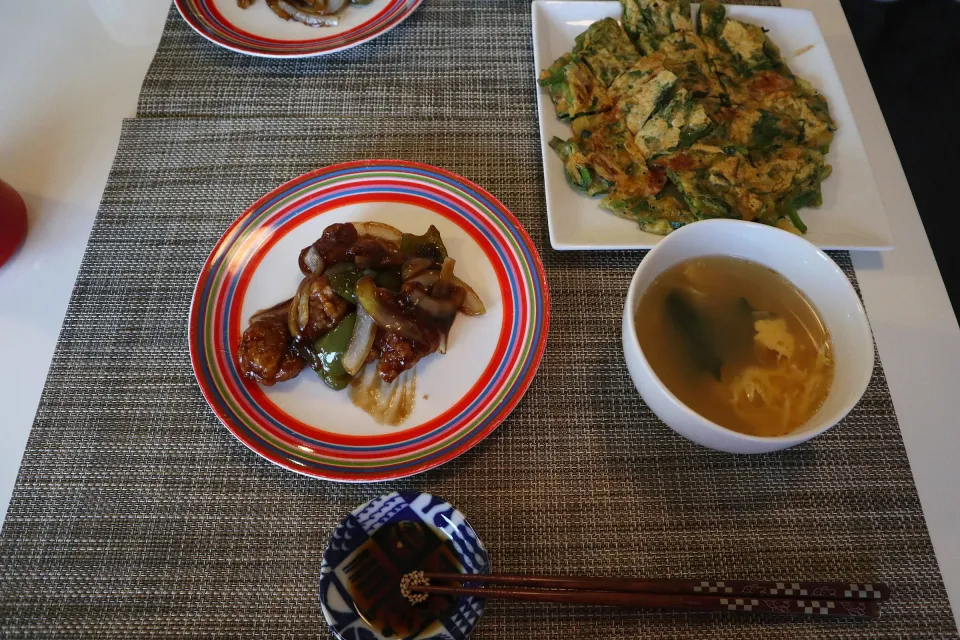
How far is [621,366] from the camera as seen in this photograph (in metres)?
1.35

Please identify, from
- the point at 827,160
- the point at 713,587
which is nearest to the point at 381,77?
the point at 827,160

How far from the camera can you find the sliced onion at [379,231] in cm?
133

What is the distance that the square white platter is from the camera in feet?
4.60

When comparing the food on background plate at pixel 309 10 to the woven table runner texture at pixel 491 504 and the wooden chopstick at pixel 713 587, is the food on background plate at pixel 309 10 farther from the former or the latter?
the wooden chopstick at pixel 713 587

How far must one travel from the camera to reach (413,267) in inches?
49.8

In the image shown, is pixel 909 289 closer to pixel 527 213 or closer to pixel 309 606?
pixel 527 213

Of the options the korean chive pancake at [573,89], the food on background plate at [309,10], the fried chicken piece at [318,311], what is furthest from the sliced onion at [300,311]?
the food on background plate at [309,10]

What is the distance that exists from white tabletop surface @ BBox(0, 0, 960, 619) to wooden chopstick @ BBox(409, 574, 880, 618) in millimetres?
311

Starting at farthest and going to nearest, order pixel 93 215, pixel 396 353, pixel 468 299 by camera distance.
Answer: pixel 93 215 → pixel 468 299 → pixel 396 353

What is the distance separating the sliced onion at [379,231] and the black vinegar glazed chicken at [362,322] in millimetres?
42

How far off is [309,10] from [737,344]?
5.09ft

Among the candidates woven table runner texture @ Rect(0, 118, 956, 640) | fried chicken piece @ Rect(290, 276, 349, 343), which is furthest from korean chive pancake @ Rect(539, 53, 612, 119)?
fried chicken piece @ Rect(290, 276, 349, 343)

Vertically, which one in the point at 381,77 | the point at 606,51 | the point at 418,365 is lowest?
the point at 418,365

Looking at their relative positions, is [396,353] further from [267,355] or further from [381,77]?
[381,77]
